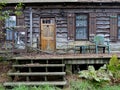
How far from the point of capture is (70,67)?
9.38m

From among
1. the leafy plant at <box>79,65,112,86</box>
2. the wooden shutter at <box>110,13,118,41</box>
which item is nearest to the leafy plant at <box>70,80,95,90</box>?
the leafy plant at <box>79,65,112,86</box>

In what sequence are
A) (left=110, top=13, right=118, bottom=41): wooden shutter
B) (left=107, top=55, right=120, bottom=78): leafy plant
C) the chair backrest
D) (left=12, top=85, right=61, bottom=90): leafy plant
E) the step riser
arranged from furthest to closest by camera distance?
(left=110, top=13, right=118, bottom=41): wooden shutter → the chair backrest → (left=107, top=55, right=120, bottom=78): leafy plant → the step riser → (left=12, top=85, right=61, bottom=90): leafy plant

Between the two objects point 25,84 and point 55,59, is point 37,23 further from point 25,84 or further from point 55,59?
point 25,84

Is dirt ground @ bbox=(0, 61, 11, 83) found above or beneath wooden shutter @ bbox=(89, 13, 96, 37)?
beneath

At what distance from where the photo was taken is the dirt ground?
862cm

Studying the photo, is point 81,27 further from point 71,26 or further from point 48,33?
point 48,33

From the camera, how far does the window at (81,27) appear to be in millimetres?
15094

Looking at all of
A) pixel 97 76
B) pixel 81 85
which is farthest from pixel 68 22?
pixel 81 85

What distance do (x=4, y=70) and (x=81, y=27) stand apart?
671 cm

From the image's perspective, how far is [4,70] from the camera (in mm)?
9312

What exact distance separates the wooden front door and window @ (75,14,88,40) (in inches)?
49.4

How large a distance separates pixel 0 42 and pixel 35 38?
2.89 metres

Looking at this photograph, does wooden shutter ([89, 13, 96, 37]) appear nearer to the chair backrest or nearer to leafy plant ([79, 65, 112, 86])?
the chair backrest

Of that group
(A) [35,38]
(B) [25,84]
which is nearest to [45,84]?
(B) [25,84]
